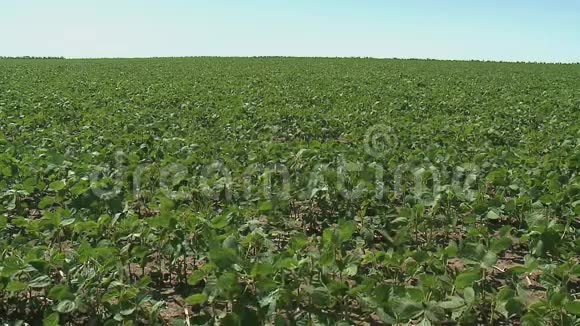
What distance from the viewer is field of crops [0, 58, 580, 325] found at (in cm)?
259

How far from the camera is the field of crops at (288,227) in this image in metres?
2.59

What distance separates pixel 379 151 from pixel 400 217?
2.78 metres

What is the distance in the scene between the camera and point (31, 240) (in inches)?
133

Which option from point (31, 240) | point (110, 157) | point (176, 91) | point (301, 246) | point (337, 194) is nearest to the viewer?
point (301, 246)

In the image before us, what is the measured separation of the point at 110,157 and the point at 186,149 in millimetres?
810

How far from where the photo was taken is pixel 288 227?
14.3ft

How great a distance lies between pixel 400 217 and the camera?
376 centimetres

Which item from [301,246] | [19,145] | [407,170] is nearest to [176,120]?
[19,145]

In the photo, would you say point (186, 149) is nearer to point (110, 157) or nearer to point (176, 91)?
point (110, 157)

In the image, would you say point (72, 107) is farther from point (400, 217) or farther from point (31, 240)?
point (400, 217)

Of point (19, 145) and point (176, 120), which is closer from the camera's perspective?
point (19, 145)

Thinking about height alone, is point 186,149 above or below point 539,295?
above

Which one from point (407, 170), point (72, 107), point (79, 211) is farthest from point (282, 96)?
point (79, 211)

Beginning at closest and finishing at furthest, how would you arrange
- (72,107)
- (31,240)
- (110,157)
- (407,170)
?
1. (31,240)
2. (407,170)
3. (110,157)
4. (72,107)
